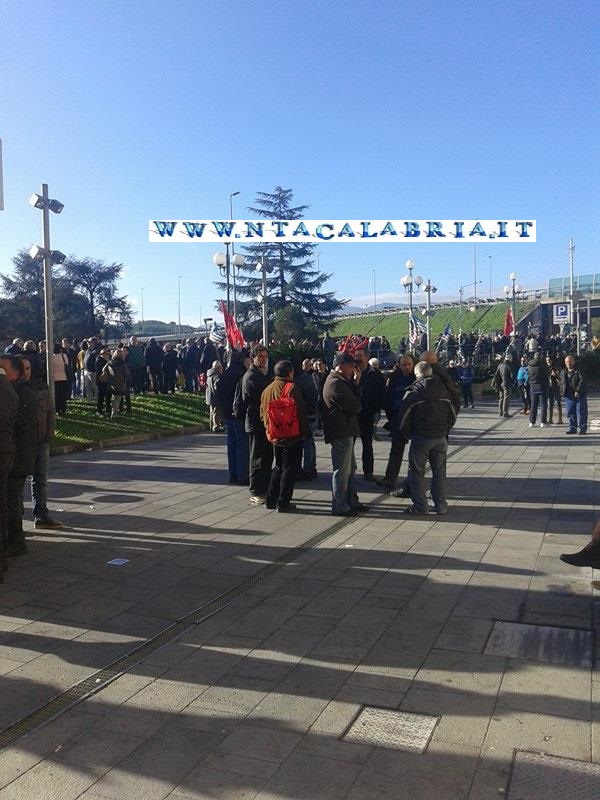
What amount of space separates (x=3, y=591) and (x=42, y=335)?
5237 centimetres

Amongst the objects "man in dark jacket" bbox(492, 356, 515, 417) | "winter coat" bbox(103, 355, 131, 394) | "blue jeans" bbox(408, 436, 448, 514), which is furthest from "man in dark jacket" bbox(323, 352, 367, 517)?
"man in dark jacket" bbox(492, 356, 515, 417)

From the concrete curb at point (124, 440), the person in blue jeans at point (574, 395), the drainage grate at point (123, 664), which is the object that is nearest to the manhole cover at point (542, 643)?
the drainage grate at point (123, 664)

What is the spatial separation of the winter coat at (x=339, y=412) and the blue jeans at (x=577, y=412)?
376 inches

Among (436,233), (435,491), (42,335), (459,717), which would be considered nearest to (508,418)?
(436,233)

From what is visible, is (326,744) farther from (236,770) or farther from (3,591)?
(3,591)

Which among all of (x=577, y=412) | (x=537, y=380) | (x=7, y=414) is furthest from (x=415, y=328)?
(x=7, y=414)

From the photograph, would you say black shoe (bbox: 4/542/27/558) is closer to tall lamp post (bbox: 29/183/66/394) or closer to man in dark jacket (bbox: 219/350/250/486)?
man in dark jacket (bbox: 219/350/250/486)

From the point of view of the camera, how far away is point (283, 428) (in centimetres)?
857

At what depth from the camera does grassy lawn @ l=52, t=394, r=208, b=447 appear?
15.9 m

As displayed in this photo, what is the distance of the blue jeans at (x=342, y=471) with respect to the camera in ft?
28.3

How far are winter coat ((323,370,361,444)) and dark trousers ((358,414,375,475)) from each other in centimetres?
235

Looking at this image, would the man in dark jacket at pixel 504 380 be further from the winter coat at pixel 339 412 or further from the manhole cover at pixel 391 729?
the manhole cover at pixel 391 729

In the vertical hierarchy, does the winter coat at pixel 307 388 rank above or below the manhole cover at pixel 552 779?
above

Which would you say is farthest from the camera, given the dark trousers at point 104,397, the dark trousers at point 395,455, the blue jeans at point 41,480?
the dark trousers at point 104,397
